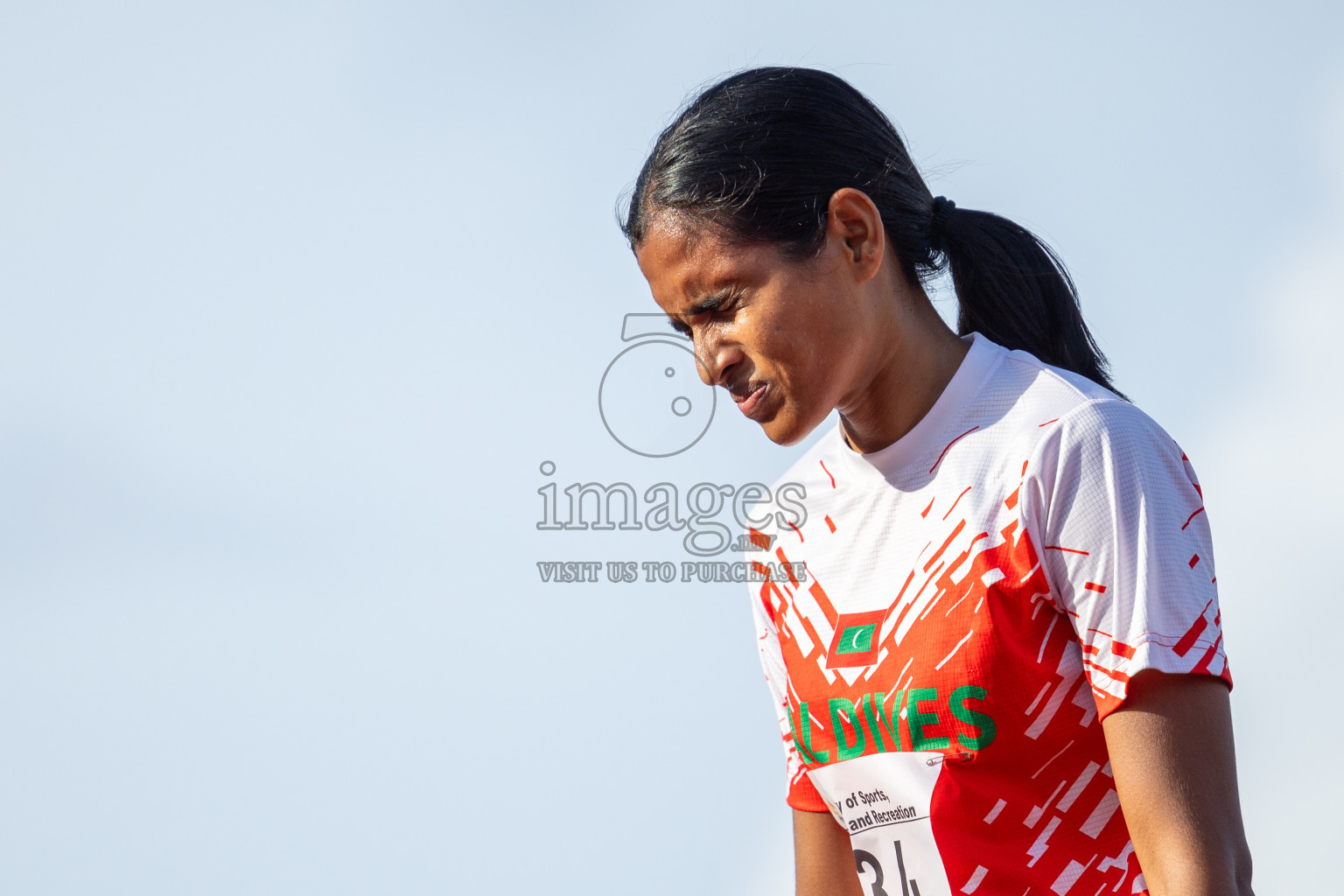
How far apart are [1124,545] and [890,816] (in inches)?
18.7

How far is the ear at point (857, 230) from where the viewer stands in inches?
62.8

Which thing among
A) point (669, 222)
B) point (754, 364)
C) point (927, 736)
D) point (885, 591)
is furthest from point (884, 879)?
point (669, 222)

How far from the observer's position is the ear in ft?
5.24

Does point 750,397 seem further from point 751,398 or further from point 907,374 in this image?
point 907,374

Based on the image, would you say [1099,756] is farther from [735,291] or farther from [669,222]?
[669,222]

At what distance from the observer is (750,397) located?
5.21 feet

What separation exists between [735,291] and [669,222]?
0.48 ft

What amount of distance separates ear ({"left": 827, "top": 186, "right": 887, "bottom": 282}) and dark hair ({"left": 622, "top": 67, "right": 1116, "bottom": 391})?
19mm

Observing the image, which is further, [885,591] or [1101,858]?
[885,591]

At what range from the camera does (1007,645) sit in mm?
1408

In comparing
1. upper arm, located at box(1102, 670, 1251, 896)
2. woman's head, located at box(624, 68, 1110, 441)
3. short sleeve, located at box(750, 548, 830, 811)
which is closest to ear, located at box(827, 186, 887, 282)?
woman's head, located at box(624, 68, 1110, 441)

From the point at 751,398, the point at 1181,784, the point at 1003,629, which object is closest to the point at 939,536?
the point at 1003,629

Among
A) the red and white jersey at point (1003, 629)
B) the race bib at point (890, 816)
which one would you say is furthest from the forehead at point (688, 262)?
the race bib at point (890, 816)

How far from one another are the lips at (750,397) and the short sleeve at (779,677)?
33 centimetres
